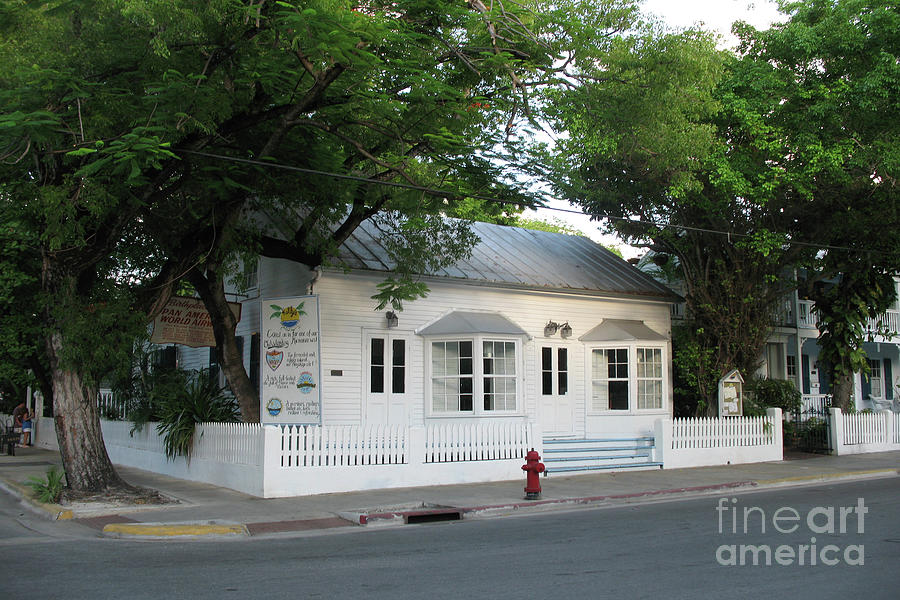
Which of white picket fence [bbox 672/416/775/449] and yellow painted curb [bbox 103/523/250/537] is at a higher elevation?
white picket fence [bbox 672/416/775/449]

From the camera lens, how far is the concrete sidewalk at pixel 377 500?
34.8 feet

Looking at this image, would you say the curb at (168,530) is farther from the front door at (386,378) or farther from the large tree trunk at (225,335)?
the front door at (386,378)

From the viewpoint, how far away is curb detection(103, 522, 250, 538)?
9.94 meters

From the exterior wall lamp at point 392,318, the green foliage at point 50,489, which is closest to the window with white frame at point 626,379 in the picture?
the exterior wall lamp at point 392,318

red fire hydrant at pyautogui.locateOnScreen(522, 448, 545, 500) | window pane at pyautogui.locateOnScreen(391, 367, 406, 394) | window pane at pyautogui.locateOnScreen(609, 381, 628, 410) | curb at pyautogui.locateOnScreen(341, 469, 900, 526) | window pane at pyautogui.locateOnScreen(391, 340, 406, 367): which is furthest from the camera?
window pane at pyautogui.locateOnScreen(609, 381, 628, 410)

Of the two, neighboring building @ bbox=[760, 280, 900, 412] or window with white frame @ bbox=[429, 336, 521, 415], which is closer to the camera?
window with white frame @ bbox=[429, 336, 521, 415]

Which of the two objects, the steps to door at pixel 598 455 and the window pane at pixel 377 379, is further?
the window pane at pixel 377 379

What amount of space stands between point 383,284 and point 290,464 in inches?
160

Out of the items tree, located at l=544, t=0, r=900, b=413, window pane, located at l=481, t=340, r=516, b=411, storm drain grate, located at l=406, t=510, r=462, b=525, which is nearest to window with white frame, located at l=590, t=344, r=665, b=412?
tree, located at l=544, t=0, r=900, b=413

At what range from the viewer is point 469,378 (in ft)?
57.2

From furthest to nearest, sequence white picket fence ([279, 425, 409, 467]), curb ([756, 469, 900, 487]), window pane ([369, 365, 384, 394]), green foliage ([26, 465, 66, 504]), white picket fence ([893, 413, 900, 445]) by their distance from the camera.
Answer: white picket fence ([893, 413, 900, 445]), window pane ([369, 365, 384, 394]), curb ([756, 469, 900, 487]), white picket fence ([279, 425, 409, 467]), green foliage ([26, 465, 66, 504])

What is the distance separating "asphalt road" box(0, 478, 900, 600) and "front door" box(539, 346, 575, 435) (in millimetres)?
7938

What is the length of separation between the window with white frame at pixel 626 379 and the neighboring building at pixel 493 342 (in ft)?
0.09

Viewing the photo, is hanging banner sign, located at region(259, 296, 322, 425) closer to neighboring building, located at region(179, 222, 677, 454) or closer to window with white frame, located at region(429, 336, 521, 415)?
neighboring building, located at region(179, 222, 677, 454)
